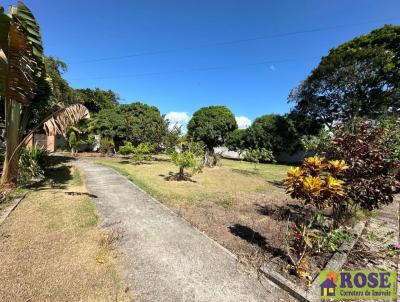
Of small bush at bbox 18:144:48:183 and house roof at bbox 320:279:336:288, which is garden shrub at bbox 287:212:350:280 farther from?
small bush at bbox 18:144:48:183

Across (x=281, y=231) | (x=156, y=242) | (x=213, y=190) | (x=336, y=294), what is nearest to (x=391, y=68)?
(x=213, y=190)

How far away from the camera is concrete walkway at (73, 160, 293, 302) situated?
279cm

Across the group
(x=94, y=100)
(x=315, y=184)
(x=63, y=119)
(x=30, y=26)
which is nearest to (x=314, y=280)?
(x=315, y=184)

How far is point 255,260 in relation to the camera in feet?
11.9

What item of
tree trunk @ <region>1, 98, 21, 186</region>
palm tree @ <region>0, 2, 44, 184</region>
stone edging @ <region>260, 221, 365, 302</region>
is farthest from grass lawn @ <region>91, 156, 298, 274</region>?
palm tree @ <region>0, 2, 44, 184</region>

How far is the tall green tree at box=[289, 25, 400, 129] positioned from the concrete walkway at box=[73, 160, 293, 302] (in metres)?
15.6

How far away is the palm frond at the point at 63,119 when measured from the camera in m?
6.97

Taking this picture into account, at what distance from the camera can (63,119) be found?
7.20m

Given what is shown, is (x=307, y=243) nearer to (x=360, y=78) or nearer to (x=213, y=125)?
(x=360, y=78)

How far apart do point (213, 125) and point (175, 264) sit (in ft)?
87.3

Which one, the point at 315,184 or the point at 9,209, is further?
the point at 9,209

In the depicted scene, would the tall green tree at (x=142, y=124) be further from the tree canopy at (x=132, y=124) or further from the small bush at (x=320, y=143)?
the small bush at (x=320, y=143)

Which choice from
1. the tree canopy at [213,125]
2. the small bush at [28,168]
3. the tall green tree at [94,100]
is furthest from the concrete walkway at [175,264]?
the tall green tree at [94,100]

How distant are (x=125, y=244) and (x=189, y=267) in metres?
1.32
